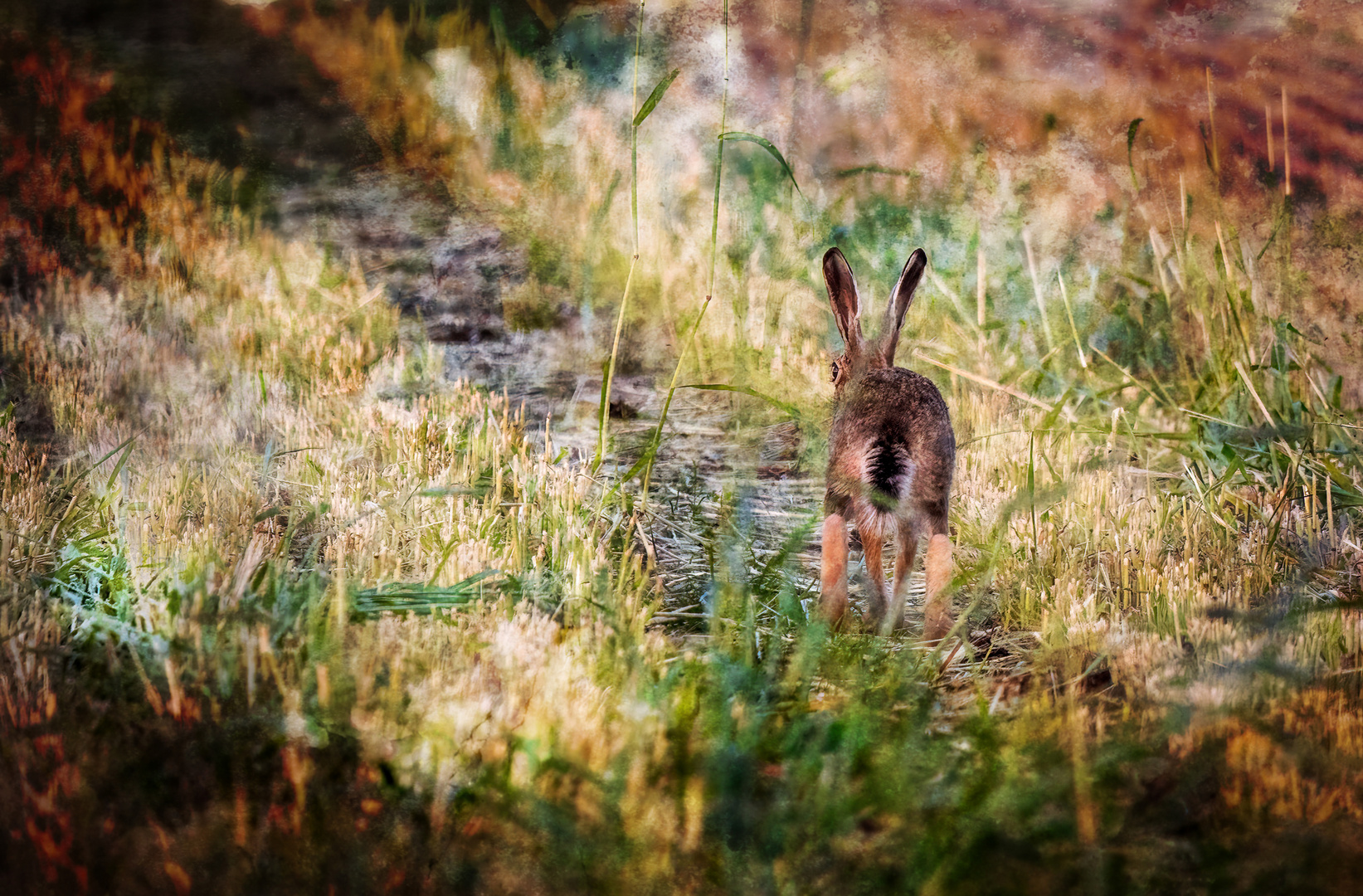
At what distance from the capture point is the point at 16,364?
86.6 inches

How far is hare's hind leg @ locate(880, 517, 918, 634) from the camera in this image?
6.74 ft

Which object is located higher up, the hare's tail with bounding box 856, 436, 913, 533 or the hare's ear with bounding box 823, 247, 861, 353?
the hare's ear with bounding box 823, 247, 861, 353

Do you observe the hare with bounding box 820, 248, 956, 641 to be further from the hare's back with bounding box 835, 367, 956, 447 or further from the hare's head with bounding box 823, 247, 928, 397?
the hare's head with bounding box 823, 247, 928, 397

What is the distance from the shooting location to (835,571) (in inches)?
78.4

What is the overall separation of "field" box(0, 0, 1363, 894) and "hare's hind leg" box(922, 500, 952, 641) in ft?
0.20

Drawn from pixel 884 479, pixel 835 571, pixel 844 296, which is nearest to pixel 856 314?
pixel 844 296

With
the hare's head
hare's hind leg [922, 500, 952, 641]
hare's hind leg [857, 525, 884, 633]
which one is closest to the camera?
hare's hind leg [922, 500, 952, 641]

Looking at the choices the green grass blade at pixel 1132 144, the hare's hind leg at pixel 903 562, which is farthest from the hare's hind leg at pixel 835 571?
the green grass blade at pixel 1132 144

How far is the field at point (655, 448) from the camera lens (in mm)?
1249

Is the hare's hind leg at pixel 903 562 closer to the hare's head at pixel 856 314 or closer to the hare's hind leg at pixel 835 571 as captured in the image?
the hare's hind leg at pixel 835 571

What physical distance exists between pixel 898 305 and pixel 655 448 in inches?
29.4

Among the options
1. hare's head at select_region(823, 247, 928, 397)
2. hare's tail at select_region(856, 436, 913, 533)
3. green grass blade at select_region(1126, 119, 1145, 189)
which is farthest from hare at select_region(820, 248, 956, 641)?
green grass blade at select_region(1126, 119, 1145, 189)

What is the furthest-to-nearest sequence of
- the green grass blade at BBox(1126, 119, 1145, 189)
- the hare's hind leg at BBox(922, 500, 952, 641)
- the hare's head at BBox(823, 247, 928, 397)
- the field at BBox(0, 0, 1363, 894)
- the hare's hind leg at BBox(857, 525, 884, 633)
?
1. the green grass blade at BBox(1126, 119, 1145, 189)
2. the hare's head at BBox(823, 247, 928, 397)
3. the hare's hind leg at BBox(857, 525, 884, 633)
4. the hare's hind leg at BBox(922, 500, 952, 641)
5. the field at BBox(0, 0, 1363, 894)

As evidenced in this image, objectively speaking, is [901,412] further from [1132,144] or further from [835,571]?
[1132,144]
